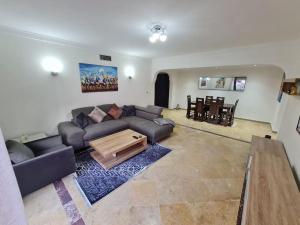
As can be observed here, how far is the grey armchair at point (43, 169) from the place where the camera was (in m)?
1.76

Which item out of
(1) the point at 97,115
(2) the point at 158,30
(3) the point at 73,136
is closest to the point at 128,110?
(1) the point at 97,115

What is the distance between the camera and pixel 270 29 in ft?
7.27

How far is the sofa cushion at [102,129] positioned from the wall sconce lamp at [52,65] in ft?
4.79

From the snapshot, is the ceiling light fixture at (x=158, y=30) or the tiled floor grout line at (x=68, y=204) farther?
the ceiling light fixture at (x=158, y=30)

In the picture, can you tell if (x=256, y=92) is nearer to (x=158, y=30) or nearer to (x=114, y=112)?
(x=158, y=30)

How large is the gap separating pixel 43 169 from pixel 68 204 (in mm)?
608

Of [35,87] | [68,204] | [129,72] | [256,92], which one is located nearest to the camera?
[68,204]

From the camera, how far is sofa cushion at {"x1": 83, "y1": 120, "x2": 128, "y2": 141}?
118 inches

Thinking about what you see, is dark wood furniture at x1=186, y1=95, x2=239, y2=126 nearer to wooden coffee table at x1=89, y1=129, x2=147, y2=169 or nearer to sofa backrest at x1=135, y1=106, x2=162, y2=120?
sofa backrest at x1=135, y1=106, x2=162, y2=120

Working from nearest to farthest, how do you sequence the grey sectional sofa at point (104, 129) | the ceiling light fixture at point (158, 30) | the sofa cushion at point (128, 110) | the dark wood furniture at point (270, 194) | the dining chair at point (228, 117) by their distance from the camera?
the dark wood furniture at point (270, 194)
the ceiling light fixture at point (158, 30)
the grey sectional sofa at point (104, 129)
the sofa cushion at point (128, 110)
the dining chair at point (228, 117)

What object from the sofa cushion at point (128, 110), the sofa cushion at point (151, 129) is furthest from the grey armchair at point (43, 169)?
the sofa cushion at point (128, 110)

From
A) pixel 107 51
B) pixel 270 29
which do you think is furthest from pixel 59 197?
pixel 270 29

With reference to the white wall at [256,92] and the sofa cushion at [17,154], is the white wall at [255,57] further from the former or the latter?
the sofa cushion at [17,154]

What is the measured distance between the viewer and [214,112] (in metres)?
5.11
